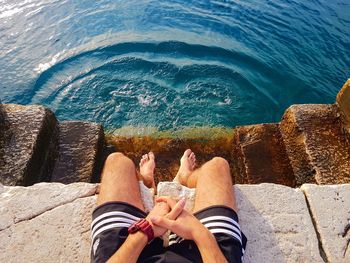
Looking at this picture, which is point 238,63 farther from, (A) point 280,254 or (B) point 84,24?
(A) point 280,254

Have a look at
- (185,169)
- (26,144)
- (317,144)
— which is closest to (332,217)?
(317,144)

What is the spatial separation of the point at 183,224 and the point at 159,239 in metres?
0.24

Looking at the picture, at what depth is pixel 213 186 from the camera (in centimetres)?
274

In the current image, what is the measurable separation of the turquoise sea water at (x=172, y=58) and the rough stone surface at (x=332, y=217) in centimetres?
253

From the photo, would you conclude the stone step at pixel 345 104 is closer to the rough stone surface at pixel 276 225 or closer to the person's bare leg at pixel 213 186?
the rough stone surface at pixel 276 225

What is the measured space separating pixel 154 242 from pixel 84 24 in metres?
6.17

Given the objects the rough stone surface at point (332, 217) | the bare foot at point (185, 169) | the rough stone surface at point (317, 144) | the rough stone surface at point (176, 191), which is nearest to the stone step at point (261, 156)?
the rough stone surface at point (317, 144)

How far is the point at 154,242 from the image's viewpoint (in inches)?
93.5

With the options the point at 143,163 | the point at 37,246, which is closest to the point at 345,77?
the point at 143,163

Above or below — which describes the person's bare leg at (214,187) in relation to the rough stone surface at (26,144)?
above

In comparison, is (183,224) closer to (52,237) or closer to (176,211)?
(176,211)

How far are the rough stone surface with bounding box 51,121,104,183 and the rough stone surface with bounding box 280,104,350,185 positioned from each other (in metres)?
2.36

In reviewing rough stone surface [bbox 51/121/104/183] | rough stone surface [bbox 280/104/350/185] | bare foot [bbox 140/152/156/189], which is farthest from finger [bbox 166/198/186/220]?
rough stone surface [bbox 280/104/350/185]

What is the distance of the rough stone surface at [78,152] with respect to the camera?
151 inches
